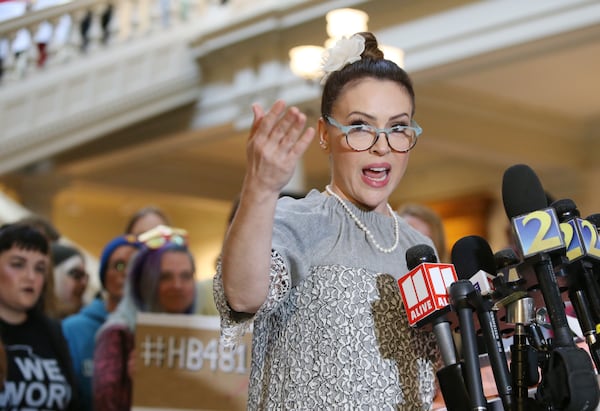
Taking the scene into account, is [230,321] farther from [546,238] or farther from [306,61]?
[306,61]

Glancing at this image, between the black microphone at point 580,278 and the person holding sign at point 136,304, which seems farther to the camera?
the person holding sign at point 136,304

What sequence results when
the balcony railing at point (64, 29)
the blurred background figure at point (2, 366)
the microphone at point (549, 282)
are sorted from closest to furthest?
the microphone at point (549, 282) → the blurred background figure at point (2, 366) → the balcony railing at point (64, 29)

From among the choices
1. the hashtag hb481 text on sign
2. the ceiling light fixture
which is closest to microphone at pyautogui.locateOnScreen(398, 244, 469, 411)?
the hashtag hb481 text on sign

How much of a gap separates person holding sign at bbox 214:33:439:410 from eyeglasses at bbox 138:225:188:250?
2069 mm

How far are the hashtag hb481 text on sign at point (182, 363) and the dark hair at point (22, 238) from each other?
18.5 inches

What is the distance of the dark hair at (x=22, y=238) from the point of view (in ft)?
11.1

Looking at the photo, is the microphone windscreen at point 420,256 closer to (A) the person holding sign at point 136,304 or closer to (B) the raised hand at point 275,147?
(B) the raised hand at point 275,147

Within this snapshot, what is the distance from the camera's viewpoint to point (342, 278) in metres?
1.69

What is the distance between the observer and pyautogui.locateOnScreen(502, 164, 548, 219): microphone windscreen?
4.96 ft

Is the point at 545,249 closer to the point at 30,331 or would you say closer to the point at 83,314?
the point at 30,331

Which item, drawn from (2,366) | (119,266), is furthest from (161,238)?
(2,366)

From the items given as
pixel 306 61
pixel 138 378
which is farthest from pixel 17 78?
pixel 138 378

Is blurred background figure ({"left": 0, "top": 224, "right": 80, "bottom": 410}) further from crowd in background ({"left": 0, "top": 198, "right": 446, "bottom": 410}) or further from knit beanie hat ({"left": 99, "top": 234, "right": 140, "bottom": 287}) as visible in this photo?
knit beanie hat ({"left": 99, "top": 234, "right": 140, "bottom": 287})

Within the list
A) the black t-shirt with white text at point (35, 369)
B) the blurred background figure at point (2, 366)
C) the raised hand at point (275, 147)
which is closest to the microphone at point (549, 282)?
the raised hand at point (275, 147)
